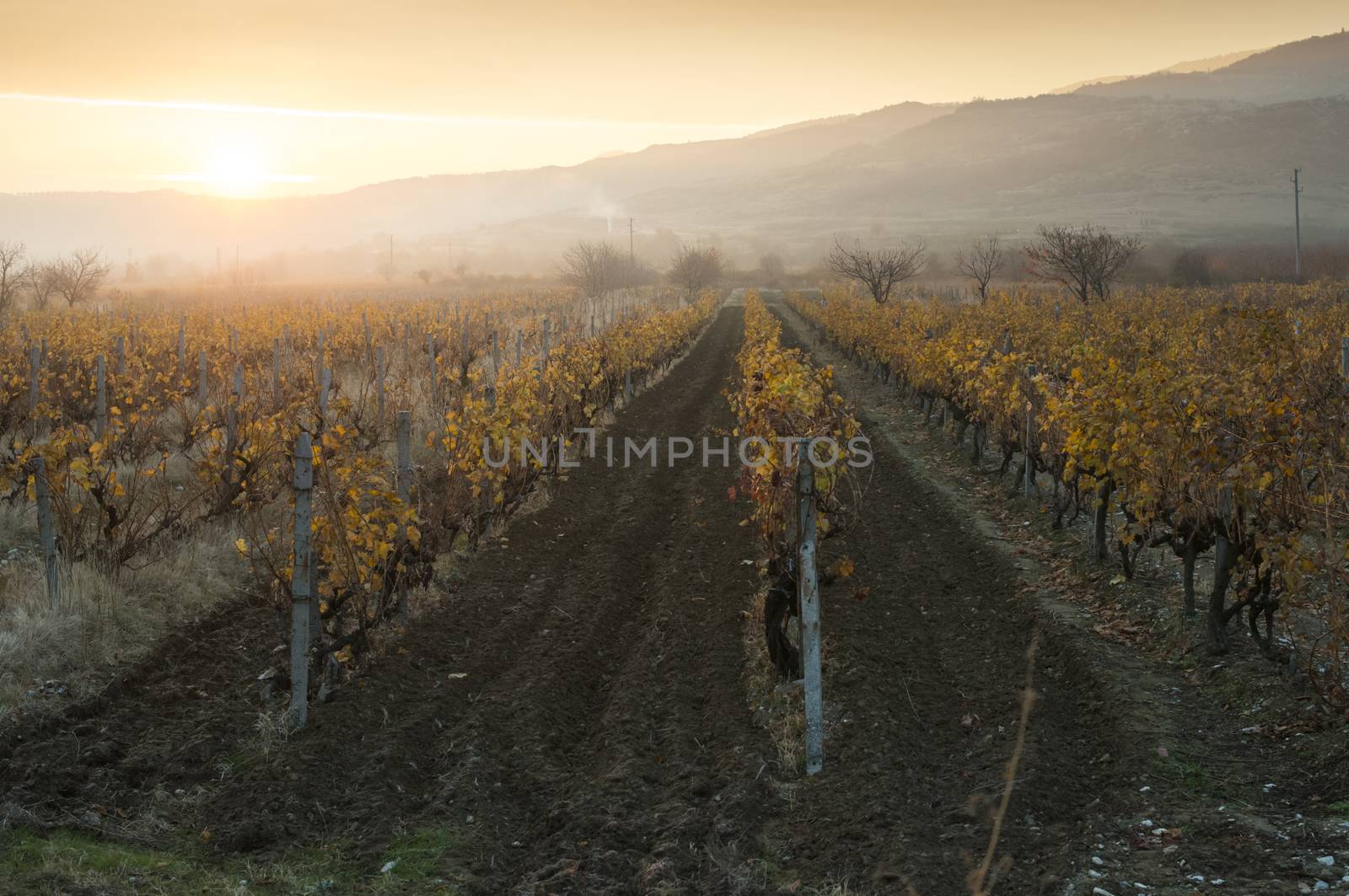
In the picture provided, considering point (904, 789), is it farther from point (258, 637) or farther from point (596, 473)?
point (596, 473)

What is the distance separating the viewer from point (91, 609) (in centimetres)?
673

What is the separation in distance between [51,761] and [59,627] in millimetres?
1654

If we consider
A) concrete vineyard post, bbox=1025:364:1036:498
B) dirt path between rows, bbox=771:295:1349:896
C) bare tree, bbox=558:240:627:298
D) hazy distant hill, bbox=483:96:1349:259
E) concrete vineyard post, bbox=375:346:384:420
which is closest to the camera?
dirt path between rows, bbox=771:295:1349:896

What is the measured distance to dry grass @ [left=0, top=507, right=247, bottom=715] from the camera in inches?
239

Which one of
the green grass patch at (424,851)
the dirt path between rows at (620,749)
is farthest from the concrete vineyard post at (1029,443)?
the green grass patch at (424,851)

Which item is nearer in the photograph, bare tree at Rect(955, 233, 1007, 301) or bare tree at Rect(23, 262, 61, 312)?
bare tree at Rect(23, 262, 61, 312)

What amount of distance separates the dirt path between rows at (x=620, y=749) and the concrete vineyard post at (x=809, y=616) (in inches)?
5.8

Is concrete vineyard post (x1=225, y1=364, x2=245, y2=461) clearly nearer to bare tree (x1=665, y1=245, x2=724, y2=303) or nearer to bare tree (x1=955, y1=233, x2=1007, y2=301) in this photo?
bare tree (x1=955, y1=233, x2=1007, y2=301)

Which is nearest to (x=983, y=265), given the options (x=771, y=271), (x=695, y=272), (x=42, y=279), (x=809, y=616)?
(x=695, y=272)

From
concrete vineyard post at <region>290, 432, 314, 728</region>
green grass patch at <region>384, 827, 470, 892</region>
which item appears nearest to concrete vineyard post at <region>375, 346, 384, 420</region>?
concrete vineyard post at <region>290, 432, 314, 728</region>

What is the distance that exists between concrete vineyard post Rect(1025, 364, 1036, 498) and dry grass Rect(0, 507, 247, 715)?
297 inches

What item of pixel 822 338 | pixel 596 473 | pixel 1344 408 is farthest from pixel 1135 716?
pixel 822 338

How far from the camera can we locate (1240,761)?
4.99 meters

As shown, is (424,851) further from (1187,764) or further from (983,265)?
(983,265)
